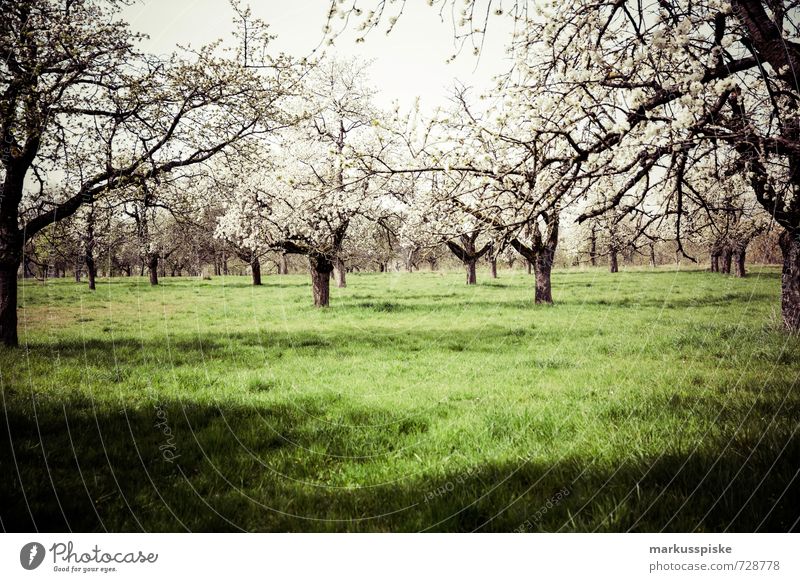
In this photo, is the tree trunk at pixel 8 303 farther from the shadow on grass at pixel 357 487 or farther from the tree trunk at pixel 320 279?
the tree trunk at pixel 320 279

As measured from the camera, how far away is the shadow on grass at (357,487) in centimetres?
287

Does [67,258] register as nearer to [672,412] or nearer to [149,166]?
[149,166]

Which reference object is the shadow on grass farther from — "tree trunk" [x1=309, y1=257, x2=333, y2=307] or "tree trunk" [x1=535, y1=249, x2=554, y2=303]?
"tree trunk" [x1=535, y1=249, x2=554, y2=303]

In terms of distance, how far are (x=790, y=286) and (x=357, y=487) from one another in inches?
382

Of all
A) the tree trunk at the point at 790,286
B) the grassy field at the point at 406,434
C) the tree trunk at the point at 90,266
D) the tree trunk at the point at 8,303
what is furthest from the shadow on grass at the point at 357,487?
the tree trunk at the point at 790,286

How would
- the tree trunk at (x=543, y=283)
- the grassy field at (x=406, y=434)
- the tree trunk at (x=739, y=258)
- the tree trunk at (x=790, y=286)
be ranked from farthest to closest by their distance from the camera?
1. the tree trunk at (x=543, y=283)
2. the tree trunk at (x=739, y=258)
3. the tree trunk at (x=790, y=286)
4. the grassy field at (x=406, y=434)

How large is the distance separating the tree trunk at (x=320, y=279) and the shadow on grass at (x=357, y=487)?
1218 centimetres

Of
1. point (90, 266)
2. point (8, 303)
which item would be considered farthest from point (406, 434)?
point (90, 266)

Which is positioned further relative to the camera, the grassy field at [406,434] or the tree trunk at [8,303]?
the tree trunk at [8,303]

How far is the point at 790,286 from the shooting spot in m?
7.93

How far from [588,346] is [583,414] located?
16.0 feet

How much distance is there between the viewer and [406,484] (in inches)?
135
